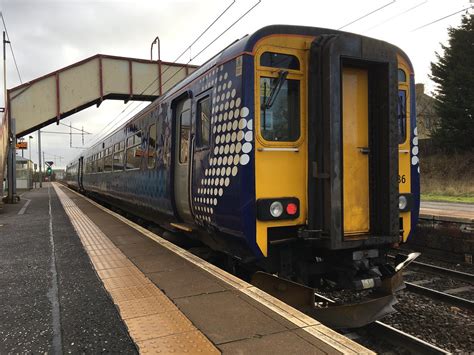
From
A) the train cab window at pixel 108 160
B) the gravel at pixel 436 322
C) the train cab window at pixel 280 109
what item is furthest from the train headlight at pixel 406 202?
the train cab window at pixel 108 160

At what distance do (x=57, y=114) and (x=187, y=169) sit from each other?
14604 mm

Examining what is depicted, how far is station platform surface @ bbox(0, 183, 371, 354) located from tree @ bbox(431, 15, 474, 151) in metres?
29.2

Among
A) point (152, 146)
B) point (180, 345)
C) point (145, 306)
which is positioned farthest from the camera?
point (152, 146)

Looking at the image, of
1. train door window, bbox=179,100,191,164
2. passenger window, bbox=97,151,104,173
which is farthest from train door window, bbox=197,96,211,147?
passenger window, bbox=97,151,104,173

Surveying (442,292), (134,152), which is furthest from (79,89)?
(442,292)

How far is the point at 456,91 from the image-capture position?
29828 millimetres

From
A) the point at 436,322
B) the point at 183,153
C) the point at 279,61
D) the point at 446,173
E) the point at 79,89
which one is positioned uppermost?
the point at 79,89

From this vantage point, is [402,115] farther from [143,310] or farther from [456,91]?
[456,91]

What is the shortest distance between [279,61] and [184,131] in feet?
7.57

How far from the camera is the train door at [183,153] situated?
5.93 meters

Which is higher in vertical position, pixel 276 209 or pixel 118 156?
pixel 118 156

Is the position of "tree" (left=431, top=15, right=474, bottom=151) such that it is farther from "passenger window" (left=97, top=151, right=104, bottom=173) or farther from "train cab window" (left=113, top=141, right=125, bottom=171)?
"train cab window" (left=113, top=141, right=125, bottom=171)

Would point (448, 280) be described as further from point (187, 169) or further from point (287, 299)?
point (187, 169)

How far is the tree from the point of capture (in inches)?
1157
